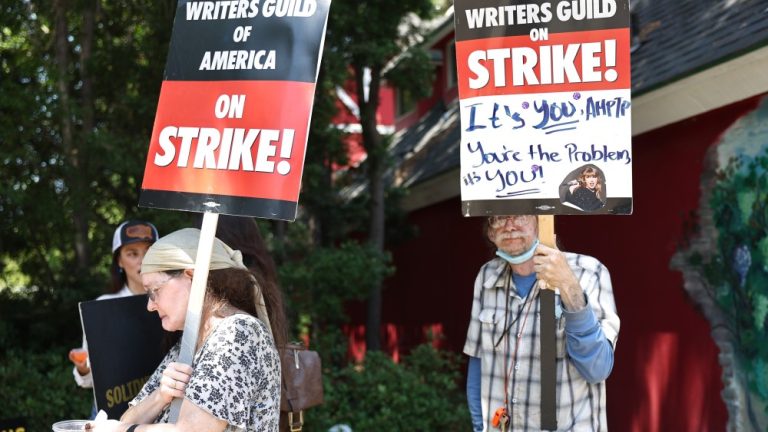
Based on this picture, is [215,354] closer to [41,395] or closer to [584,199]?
[584,199]

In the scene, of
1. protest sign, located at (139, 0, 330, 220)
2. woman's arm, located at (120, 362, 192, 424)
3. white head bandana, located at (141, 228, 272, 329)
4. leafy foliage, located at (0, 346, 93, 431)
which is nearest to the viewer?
woman's arm, located at (120, 362, 192, 424)

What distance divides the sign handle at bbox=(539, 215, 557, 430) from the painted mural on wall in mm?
3101

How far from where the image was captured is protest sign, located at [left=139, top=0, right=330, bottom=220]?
9.43 feet

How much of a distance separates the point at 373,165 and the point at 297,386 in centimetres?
599

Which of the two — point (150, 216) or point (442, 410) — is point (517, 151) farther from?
point (150, 216)

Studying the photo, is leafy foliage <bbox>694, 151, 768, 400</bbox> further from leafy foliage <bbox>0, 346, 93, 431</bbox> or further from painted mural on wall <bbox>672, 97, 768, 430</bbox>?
leafy foliage <bbox>0, 346, 93, 431</bbox>

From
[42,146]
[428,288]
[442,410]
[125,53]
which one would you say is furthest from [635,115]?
[428,288]

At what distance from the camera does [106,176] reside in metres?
7.91

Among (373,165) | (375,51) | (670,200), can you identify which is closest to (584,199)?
(670,200)

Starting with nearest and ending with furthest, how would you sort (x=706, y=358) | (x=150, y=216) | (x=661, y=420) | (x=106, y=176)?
(x=706, y=358)
(x=661, y=420)
(x=150, y=216)
(x=106, y=176)

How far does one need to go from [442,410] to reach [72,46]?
185 inches

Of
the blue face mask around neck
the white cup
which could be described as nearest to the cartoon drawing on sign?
the blue face mask around neck

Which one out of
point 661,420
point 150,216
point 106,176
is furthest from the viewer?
point 106,176

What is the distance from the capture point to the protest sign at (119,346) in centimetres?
355
